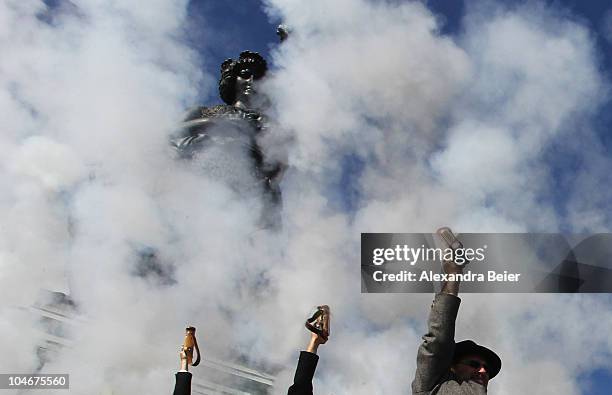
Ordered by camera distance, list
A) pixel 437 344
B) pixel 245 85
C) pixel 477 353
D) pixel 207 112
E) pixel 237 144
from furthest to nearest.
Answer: pixel 245 85 → pixel 207 112 → pixel 237 144 → pixel 477 353 → pixel 437 344

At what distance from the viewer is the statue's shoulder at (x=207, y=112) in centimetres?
1551

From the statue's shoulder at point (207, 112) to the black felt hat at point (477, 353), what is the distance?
12139 millimetres

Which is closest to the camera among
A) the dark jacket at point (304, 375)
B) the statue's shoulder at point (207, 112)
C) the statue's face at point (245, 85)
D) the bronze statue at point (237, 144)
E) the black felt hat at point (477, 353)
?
the dark jacket at point (304, 375)

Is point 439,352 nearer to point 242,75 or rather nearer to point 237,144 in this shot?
point 237,144

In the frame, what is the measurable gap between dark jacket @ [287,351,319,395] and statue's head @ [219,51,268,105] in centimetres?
1315

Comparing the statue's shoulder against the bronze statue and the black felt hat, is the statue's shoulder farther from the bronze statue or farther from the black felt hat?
the black felt hat

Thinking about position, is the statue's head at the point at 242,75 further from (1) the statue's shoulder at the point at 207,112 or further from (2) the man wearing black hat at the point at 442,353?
(2) the man wearing black hat at the point at 442,353

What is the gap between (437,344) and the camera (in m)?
3.65

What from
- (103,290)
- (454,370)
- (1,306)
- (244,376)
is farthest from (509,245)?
(1,306)

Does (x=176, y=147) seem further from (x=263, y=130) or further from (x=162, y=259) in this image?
(x=162, y=259)

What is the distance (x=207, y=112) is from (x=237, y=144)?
1.36m

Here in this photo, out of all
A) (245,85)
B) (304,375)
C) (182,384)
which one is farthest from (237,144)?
(304,375)

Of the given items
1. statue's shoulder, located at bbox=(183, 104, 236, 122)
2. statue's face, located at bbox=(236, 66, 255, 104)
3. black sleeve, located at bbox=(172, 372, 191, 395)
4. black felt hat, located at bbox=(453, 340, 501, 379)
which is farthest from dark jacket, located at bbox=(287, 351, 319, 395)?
statue's face, located at bbox=(236, 66, 255, 104)

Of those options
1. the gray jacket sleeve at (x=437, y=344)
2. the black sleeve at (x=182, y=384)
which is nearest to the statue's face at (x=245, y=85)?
the black sleeve at (x=182, y=384)
